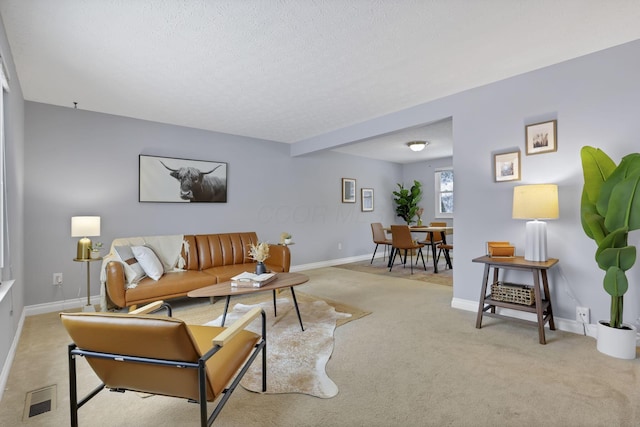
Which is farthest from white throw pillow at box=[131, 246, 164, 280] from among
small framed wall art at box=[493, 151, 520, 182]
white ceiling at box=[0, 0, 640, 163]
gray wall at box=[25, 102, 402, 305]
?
small framed wall art at box=[493, 151, 520, 182]

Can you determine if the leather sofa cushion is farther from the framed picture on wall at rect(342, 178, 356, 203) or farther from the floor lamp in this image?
the framed picture on wall at rect(342, 178, 356, 203)

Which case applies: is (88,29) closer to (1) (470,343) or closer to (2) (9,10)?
(2) (9,10)

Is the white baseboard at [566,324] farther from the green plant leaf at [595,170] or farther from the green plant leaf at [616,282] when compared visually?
the green plant leaf at [595,170]

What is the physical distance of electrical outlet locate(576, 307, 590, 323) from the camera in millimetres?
2707

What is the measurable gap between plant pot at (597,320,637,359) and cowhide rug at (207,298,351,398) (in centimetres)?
206

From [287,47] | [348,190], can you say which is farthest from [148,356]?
[348,190]

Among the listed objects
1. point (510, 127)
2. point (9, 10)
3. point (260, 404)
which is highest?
point (9, 10)

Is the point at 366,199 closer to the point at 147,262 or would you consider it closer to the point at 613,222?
the point at 147,262

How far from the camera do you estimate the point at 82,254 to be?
11.1 ft

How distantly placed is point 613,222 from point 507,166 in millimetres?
1063

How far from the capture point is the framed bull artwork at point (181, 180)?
14.1 ft

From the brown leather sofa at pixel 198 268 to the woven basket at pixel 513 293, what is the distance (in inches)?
97.0

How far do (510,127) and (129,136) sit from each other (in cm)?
457

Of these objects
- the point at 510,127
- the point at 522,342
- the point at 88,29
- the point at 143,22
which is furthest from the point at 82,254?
the point at 510,127
